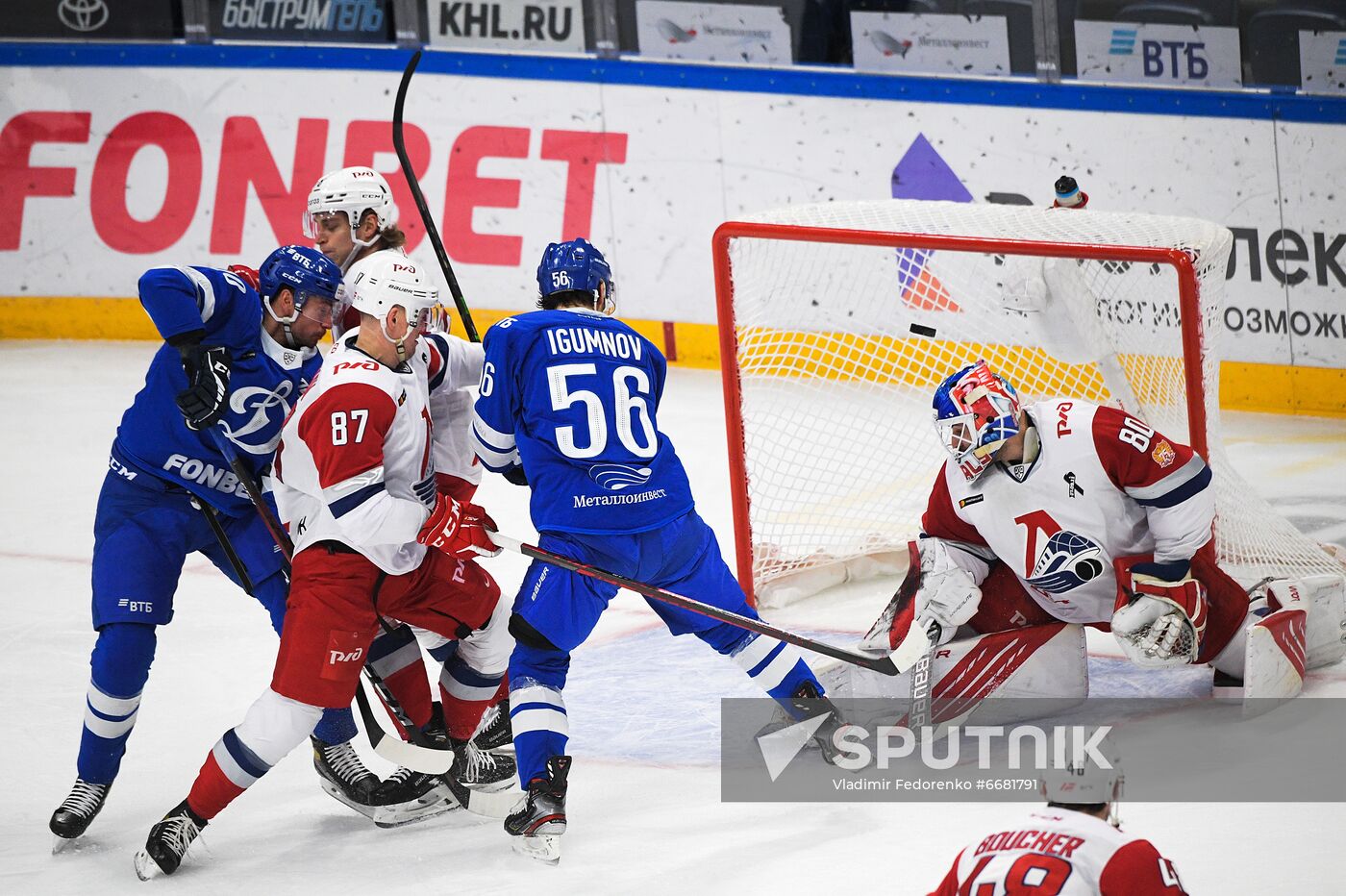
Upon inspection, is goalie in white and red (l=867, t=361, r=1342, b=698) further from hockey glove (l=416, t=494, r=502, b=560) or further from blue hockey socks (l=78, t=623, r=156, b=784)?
blue hockey socks (l=78, t=623, r=156, b=784)

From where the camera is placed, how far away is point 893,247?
4.78 m

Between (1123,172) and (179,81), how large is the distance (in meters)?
4.34

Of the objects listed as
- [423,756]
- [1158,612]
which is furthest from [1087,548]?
[423,756]

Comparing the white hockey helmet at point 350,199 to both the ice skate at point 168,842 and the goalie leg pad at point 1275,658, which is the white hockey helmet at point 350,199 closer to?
the ice skate at point 168,842

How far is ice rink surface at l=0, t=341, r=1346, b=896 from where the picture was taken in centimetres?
325

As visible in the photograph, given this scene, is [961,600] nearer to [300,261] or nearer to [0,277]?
[300,261]

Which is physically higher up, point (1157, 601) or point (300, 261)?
point (300, 261)

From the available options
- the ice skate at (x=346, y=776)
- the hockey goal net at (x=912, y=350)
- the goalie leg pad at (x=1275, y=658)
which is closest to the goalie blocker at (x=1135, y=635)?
the goalie leg pad at (x=1275, y=658)

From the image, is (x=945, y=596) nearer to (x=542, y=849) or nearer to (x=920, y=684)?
(x=920, y=684)

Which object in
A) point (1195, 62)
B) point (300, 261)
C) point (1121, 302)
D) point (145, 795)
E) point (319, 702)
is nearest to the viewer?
point (319, 702)

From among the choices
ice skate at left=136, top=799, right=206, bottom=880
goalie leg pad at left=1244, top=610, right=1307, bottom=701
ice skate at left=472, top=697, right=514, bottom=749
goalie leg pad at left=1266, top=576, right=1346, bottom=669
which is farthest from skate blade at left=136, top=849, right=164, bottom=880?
goalie leg pad at left=1266, top=576, right=1346, bottom=669

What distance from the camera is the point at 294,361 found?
3.64 metres

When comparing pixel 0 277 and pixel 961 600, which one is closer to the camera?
pixel 961 600

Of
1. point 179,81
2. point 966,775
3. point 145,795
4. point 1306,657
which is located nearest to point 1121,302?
point 1306,657
